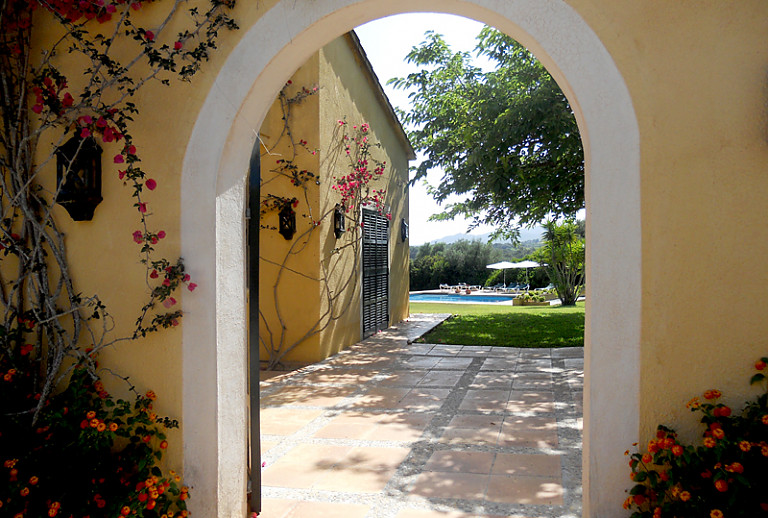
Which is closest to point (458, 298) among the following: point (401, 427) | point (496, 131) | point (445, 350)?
point (445, 350)

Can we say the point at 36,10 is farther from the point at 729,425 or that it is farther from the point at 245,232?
the point at 729,425

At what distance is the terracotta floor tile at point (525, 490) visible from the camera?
3045mm

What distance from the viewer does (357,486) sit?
10.9 ft

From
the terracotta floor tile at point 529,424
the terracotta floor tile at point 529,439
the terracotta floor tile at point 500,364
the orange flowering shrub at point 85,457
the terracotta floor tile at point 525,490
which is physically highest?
the orange flowering shrub at point 85,457

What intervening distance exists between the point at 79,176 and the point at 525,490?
3.10 metres

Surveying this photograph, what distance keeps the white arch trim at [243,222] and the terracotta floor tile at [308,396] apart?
241 cm

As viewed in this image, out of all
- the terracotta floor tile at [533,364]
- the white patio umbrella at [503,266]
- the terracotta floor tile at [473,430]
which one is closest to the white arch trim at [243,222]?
the terracotta floor tile at [473,430]

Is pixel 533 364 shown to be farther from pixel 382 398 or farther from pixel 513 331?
pixel 513 331

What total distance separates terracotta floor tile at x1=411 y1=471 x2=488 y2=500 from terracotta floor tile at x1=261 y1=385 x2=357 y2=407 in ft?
6.43

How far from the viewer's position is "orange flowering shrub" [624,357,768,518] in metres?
1.90

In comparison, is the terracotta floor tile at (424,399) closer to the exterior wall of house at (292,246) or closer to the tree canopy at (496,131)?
the exterior wall of house at (292,246)

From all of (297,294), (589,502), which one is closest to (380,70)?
(297,294)

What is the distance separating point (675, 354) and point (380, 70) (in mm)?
9104

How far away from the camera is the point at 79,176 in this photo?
2766 mm
